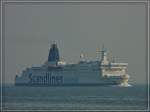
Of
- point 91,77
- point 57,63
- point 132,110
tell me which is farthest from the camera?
point 57,63

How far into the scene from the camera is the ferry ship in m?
71.1

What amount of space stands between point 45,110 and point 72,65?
3860cm

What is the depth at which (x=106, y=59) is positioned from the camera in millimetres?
77625

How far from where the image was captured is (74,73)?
71.9 meters

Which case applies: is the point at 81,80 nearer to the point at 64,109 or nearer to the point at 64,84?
the point at 64,84

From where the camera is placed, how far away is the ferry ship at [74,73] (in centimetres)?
7106

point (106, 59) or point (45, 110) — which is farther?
point (106, 59)

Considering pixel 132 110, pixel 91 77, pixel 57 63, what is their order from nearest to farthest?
pixel 132 110 → pixel 91 77 → pixel 57 63

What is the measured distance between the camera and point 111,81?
71312 millimetres

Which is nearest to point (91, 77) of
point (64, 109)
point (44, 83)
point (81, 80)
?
point (81, 80)

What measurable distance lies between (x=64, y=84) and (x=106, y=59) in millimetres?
6011

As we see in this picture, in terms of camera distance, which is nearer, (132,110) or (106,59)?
(132,110)

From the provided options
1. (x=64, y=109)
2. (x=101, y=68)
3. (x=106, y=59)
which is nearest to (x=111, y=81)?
(x=101, y=68)

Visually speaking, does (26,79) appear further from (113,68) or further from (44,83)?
(113,68)
